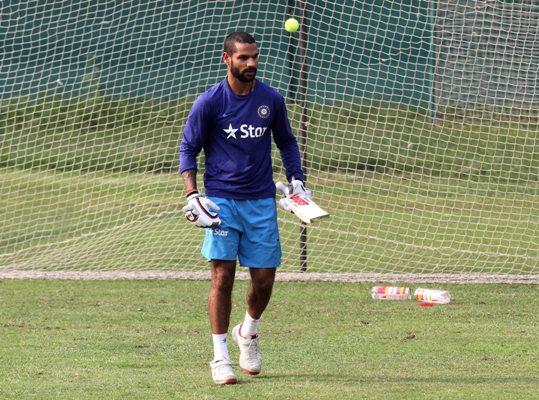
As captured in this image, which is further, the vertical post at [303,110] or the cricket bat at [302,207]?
the vertical post at [303,110]

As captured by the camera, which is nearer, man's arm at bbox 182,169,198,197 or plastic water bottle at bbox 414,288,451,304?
man's arm at bbox 182,169,198,197

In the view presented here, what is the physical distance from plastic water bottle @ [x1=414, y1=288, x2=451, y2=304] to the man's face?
316 centimetres

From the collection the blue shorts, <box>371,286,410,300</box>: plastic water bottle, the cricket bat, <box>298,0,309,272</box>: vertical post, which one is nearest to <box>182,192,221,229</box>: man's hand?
the blue shorts

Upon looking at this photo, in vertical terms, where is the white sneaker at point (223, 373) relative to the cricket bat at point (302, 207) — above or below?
below

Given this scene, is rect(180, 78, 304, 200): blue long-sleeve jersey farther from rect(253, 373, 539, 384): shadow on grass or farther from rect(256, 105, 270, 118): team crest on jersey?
rect(253, 373, 539, 384): shadow on grass

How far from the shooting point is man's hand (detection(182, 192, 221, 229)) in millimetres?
6199

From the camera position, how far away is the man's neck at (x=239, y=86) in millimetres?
6418

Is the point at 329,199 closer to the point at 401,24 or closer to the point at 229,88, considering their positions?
the point at 401,24

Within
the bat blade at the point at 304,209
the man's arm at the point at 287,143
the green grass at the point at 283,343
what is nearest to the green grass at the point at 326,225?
the green grass at the point at 283,343

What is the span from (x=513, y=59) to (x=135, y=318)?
447 centimetres

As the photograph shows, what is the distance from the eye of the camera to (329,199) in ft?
38.5

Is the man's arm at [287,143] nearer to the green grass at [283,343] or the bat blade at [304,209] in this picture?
the bat blade at [304,209]

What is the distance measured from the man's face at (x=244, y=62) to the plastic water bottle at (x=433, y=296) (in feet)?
10.4

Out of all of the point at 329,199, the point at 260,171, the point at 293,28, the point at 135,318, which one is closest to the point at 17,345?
the point at 135,318
